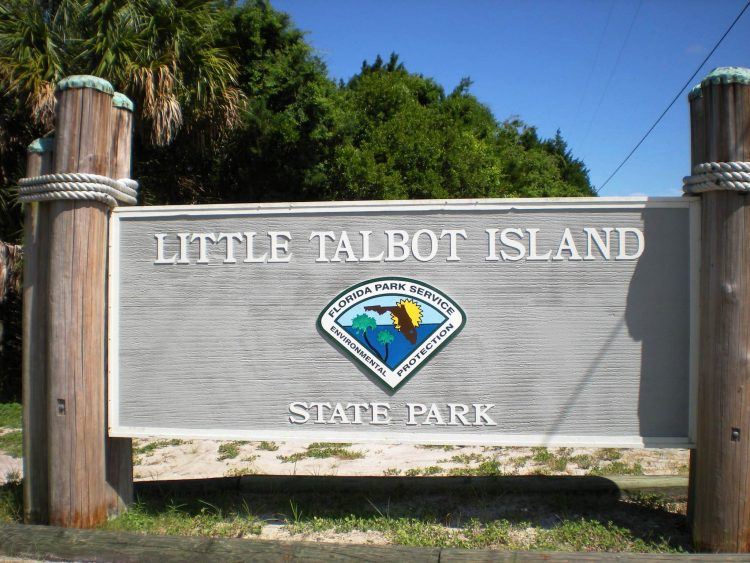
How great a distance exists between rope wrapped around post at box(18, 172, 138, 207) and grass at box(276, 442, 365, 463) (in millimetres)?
3206

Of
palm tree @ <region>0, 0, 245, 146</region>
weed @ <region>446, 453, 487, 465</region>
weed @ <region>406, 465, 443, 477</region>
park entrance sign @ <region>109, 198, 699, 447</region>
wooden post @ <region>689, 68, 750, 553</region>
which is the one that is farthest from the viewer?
palm tree @ <region>0, 0, 245, 146</region>

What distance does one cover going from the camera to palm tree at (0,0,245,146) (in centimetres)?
821

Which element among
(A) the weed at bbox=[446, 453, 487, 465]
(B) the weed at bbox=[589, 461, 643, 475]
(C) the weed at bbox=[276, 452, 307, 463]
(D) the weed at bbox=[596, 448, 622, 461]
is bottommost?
(C) the weed at bbox=[276, 452, 307, 463]

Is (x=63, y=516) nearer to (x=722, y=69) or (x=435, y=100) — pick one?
(x=722, y=69)

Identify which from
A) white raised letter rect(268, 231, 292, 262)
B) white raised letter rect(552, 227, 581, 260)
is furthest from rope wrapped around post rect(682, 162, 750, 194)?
white raised letter rect(268, 231, 292, 262)

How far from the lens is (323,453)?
258 inches

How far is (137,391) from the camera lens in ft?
14.3

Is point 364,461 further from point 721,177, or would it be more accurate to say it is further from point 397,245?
point 721,177

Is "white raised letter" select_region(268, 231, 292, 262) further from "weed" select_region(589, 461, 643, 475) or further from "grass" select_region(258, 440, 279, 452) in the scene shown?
"weed" select_region(589, 461, 643, 475)

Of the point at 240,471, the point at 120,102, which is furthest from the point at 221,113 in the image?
the point at 240,471

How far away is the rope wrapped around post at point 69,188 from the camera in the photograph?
4.10m

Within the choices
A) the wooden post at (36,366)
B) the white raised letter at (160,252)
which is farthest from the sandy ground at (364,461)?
the white raised letter at (160,252)

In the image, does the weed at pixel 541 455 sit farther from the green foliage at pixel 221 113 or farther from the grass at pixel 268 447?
the green foliage at pixel 221 113

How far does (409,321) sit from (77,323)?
2.09m
